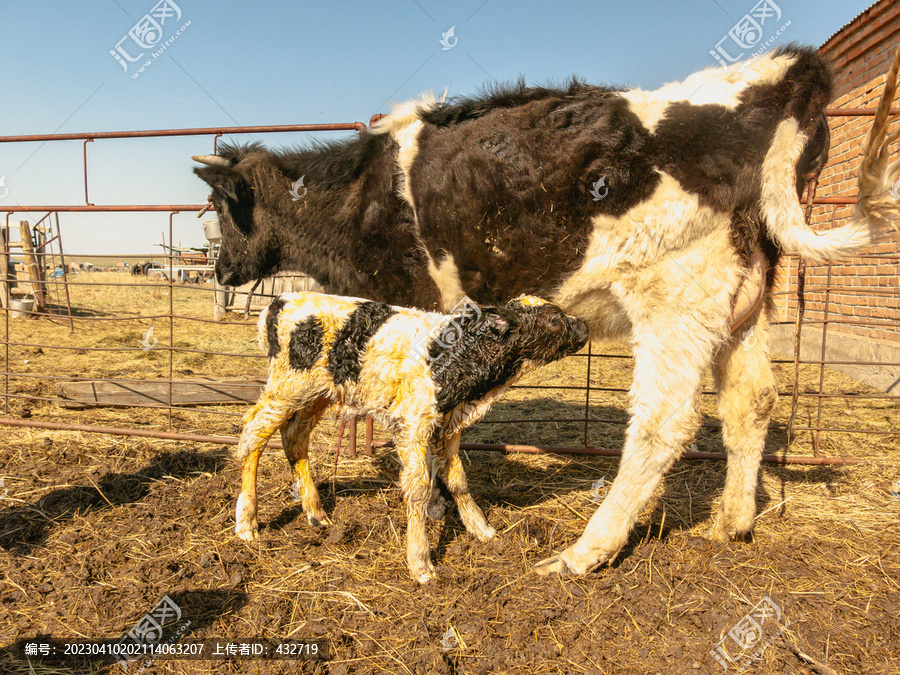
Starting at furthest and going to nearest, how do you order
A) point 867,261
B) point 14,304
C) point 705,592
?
point 14,304
point 867,261
point 705,592

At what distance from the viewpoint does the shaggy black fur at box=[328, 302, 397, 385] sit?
122 inches

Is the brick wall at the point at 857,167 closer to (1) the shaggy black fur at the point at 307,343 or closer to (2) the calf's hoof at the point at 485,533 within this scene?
(2) the calf's hoof at the point at 485,533

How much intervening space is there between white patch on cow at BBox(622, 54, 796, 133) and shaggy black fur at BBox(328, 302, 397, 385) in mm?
1842

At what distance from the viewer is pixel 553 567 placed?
9.82 ft

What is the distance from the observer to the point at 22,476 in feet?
13.3

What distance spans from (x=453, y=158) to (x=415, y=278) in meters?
0.79

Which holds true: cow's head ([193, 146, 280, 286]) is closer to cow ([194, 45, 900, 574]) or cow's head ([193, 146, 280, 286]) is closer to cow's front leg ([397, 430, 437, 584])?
cow ([194, 45, 900, 574])

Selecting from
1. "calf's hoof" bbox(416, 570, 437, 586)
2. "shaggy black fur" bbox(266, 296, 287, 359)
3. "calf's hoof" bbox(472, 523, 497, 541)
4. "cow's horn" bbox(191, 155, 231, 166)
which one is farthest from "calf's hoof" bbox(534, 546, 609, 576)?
"cow's horn" bbox(191, 155, 231, 166)

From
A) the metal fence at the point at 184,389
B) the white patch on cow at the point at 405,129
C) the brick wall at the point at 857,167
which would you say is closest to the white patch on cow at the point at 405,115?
the white patch on cow at the point at 405,129

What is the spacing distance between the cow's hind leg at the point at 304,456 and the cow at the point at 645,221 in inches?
39.4

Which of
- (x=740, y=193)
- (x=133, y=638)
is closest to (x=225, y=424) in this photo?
(x=133, y=638)

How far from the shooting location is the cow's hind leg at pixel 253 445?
10.7ft

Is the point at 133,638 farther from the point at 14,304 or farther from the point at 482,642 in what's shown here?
the point at 14,304

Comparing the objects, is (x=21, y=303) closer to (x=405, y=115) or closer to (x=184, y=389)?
(x=184, y=389)
